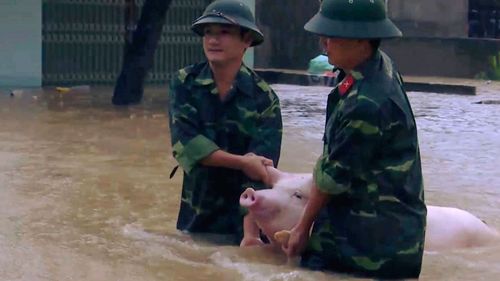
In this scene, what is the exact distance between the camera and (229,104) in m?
5.93

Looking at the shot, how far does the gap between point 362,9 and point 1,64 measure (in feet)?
43.5

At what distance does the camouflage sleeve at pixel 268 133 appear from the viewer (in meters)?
5.84

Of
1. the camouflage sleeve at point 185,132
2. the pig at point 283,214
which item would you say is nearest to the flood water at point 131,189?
the pig at point 283,214

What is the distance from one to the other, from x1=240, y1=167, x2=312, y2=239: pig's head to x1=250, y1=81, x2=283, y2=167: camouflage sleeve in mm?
413

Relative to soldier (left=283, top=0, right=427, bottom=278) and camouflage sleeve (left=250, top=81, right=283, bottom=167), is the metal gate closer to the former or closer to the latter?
camouflage sleeve (left=250, top=81, right=283, bottom=167)

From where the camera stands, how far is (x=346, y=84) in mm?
4984

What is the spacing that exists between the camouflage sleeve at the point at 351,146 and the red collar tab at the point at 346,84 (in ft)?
0.41

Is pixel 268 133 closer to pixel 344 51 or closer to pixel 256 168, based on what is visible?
pixel 256 168

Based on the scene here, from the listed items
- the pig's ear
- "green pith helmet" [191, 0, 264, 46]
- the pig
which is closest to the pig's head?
the pig

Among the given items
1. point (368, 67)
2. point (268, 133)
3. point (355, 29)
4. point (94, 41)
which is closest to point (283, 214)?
point (268, 133)

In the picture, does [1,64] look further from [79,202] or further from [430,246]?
[430,246]

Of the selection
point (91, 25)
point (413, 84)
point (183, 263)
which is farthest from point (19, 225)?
point (413, 84)

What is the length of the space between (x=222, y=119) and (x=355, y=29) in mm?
1208

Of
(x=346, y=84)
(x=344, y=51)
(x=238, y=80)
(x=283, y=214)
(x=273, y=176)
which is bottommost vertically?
(x=283, y=214)
